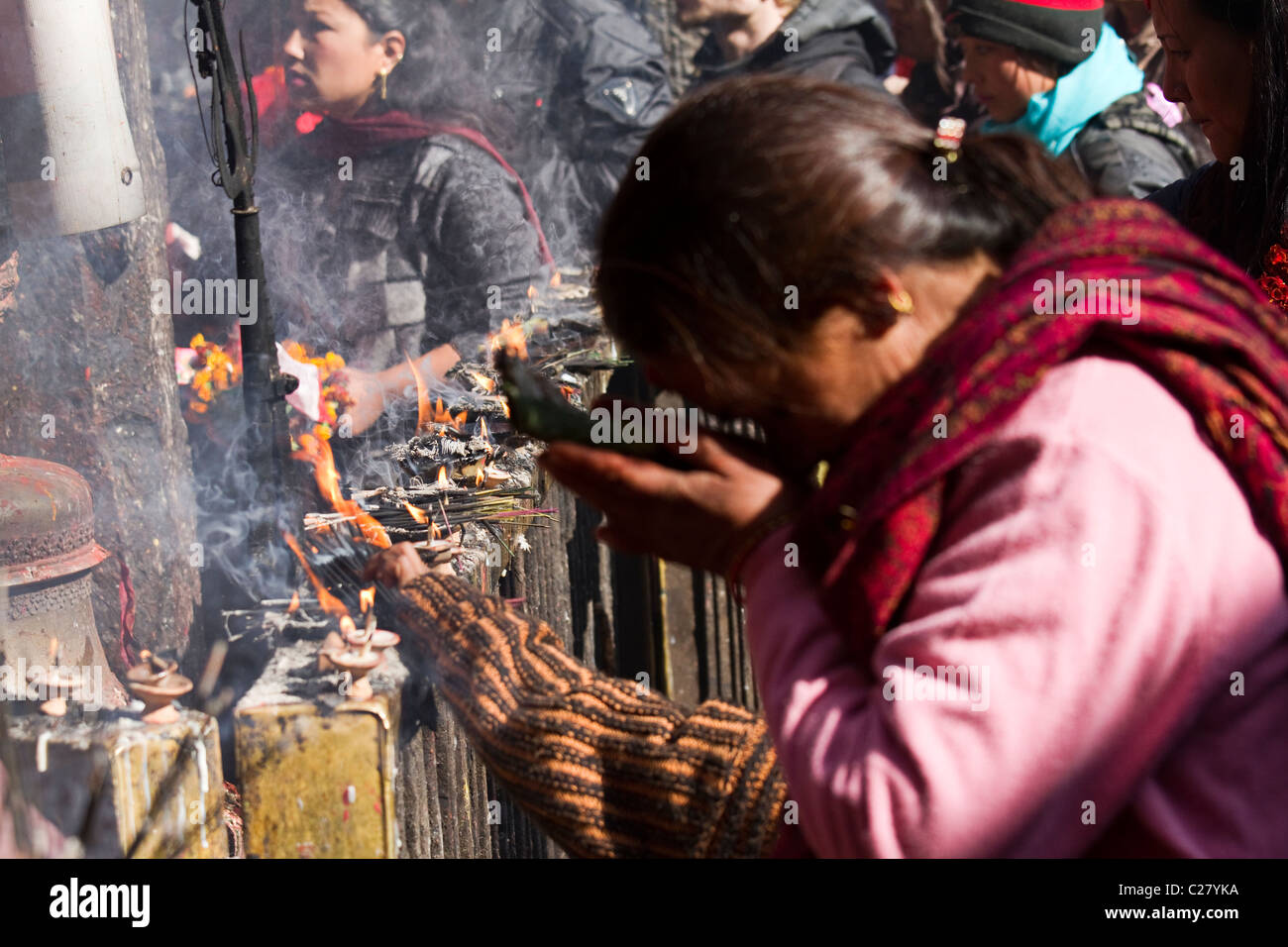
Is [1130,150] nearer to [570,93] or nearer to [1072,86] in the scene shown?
[1072,86]

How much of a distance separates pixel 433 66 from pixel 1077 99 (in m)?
2.48

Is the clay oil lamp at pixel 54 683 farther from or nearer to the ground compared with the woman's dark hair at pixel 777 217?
nearer to the ground

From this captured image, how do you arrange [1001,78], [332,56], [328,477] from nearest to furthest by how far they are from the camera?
[328,477], [332,56], [1001,78]

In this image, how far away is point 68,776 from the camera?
2516 mm

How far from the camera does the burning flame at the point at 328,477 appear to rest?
3.21 meters

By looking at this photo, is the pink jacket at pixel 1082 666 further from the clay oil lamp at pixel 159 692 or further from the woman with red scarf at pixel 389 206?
the woman with red scarf at pixel 389 206

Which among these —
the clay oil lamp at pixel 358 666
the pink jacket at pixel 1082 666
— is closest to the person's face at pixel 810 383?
the pink jacket at pixel 1082 666

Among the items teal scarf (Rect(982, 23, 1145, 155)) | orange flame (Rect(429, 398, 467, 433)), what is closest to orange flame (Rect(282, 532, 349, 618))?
orange flame (Rect(429, 398, 467, 433))

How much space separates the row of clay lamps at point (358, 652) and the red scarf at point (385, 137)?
1.76 m

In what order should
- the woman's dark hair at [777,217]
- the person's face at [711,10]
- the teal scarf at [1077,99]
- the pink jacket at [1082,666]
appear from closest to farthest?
the pink jacket at [1082,666]
the woman's dark hair at [777,217]
the teal scarf at [1077,99]
the person's face at [711,10]

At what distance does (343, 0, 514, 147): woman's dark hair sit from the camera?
12.4 ft

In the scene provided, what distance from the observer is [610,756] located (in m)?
1.59

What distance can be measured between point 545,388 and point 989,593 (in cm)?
67

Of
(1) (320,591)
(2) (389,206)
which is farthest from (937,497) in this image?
(2) (389,206)
